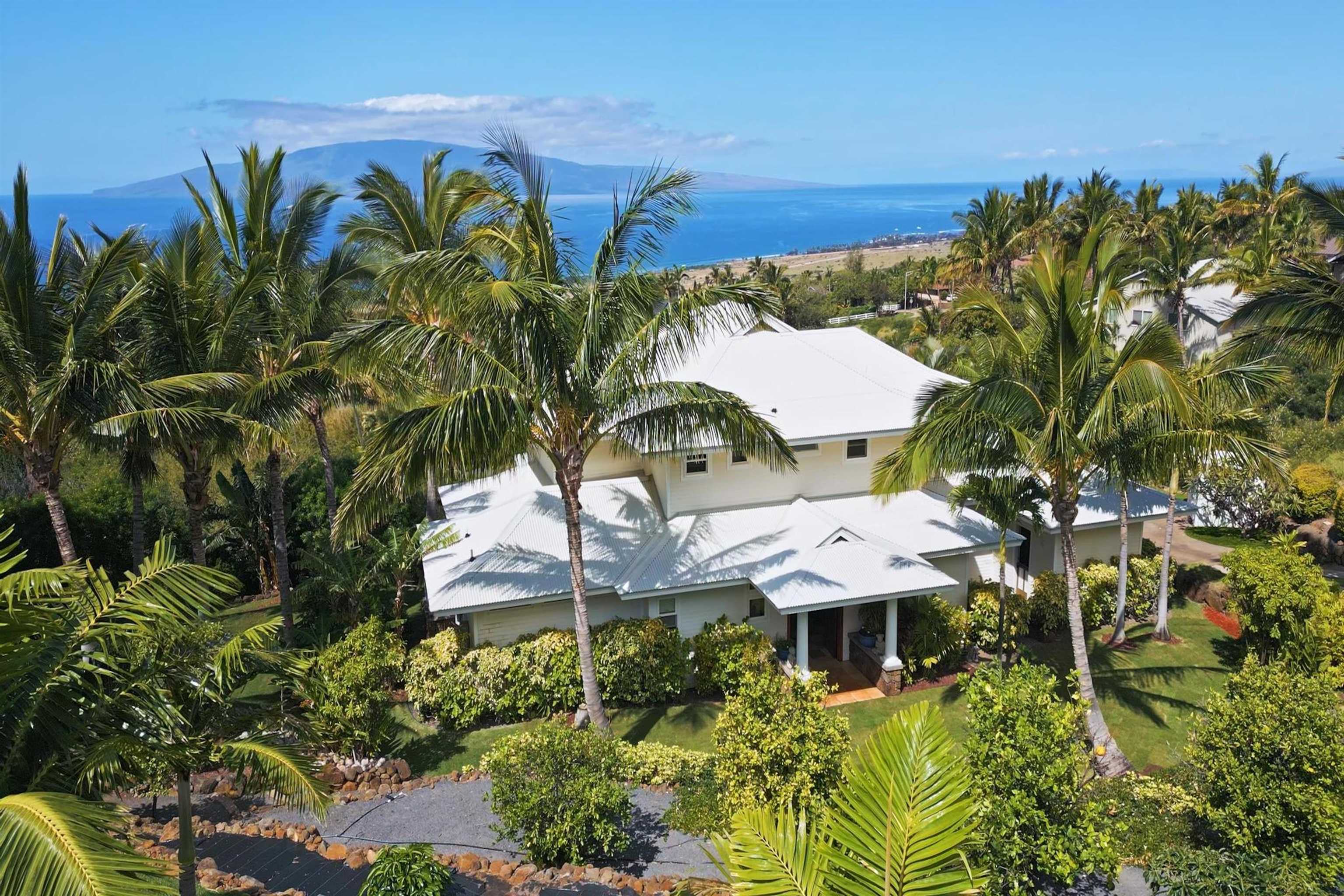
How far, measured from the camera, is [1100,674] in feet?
55.0

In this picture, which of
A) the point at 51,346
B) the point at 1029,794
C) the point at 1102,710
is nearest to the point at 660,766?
the point at 1029,794

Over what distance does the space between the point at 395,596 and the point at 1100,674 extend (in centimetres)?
1497

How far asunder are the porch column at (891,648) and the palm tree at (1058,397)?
3.42 metres

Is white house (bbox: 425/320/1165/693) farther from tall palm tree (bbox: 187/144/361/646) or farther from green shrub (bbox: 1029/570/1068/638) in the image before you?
tall palm tree (bbox: 187/144/361/646)

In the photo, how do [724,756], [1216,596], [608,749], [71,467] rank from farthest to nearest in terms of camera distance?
[71,467] < [1216,596] < [608,749] < [724,756]

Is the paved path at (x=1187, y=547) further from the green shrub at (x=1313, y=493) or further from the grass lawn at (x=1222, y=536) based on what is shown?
the green shrub at (x=1313, y=493)

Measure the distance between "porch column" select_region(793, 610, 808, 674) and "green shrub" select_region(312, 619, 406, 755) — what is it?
7.28 metres

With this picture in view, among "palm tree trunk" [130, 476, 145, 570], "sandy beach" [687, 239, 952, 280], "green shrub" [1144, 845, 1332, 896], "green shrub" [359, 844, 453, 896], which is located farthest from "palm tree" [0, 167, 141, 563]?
"sandy beach" [687, 239, 952, 280]

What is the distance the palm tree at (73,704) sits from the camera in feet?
13.3

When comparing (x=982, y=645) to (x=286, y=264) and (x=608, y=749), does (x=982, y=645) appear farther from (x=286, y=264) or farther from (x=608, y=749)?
(x=286, y=264)

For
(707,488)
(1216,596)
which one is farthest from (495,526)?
(1216,596)

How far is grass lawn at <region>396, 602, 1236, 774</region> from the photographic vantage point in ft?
47.6

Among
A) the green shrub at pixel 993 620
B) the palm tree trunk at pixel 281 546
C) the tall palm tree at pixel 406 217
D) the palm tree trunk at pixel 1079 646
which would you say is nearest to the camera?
the palm tree trunk at pixel 1079 646

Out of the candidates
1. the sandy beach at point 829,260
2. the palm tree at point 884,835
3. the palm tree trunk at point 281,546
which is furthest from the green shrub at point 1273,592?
the sandy beach at point 829,260
